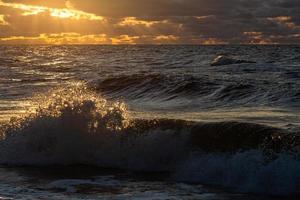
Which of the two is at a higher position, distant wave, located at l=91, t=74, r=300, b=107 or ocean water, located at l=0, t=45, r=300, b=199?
distant wave, located at l=91, t=74, r=300, b=107

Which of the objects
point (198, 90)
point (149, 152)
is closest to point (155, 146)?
point (149, 152)

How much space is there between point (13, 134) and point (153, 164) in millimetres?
3649

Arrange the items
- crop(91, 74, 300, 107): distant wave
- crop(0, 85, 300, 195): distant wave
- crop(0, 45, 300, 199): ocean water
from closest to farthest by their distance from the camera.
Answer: crop(0, 45, 300, 199): ocean water < crop(0, 85, 300, 195): distant wave < crop(91, 74, 300, 107): distant wave

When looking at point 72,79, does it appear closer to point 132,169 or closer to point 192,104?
point 192,104

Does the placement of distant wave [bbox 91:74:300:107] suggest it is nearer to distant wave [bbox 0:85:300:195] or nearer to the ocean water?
the ocean water

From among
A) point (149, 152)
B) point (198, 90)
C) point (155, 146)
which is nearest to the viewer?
point (149, 152)

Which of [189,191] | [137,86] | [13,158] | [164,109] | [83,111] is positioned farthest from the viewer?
[137,86]

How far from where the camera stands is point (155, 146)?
1086 cm

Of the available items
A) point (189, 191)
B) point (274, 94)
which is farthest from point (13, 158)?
point (274, 94)

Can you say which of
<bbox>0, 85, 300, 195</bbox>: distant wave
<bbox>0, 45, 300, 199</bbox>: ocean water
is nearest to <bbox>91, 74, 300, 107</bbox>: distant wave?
<bbox>0, 45, 300, 199</bbox>: ocean water

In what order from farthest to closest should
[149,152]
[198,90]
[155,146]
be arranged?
[198,90]
[155,146]
[149,152]

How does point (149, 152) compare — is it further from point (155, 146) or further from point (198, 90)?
point (198, 90)

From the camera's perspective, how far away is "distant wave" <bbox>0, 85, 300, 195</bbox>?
8969 millimetres

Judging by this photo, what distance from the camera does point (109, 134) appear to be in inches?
455
